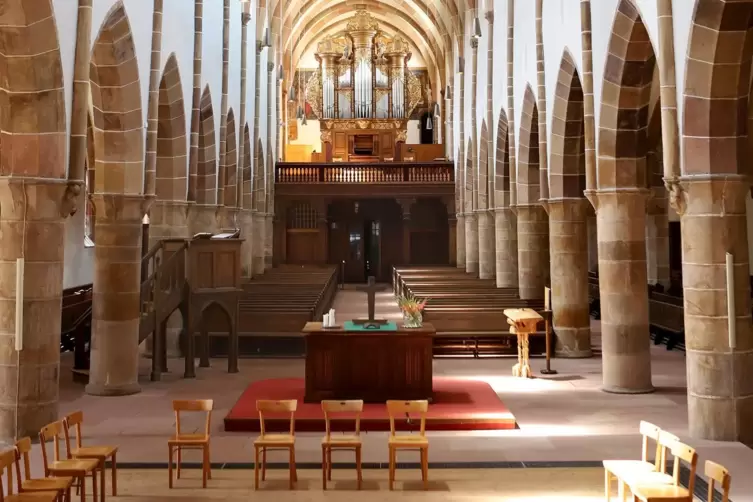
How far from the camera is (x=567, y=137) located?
1282cm

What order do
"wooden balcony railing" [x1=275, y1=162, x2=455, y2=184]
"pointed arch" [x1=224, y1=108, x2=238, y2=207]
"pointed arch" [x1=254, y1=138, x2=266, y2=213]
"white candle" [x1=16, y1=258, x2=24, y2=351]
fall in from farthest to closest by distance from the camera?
"wooden balcony railing" [x1=275, y1=162, x2=455, y2=184], "pointed arch" [x1=254, y1=138, x2=266, y2=213], "pointed arch" [x1=224, y1=108, x2=238, y2=207], "white candle" [x1=16, y1=258, x2=24, y2=351]

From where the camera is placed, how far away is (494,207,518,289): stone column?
18703 mm

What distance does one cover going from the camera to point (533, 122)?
15766 millimetres

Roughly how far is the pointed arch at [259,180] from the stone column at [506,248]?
8.04 metres

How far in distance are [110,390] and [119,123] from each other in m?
4.06

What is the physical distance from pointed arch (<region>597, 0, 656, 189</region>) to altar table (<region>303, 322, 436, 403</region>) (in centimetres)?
400

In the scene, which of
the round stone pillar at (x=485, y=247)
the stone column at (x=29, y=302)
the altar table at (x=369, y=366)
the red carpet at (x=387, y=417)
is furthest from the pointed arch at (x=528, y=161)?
the stone column at (x=29, y=302)

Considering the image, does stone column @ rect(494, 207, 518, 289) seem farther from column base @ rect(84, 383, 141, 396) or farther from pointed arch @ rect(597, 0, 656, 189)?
column base @ rect(84, 383, 141, 396)

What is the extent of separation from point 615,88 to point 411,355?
16.3 ft

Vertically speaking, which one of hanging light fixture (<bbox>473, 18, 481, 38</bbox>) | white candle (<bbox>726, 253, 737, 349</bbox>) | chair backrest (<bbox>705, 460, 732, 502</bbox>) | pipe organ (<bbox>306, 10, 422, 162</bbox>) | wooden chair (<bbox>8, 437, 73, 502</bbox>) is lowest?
wooden chair (<bbox>8, 437, 73, 502</bbox>)

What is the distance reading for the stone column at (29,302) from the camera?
25.1ft

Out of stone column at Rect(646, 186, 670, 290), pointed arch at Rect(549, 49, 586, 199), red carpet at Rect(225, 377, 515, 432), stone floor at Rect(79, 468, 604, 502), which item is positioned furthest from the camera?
stone column at Rect(646, 186, 670, 290)

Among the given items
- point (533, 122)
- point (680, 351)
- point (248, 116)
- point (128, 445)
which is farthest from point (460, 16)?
point (128, 445)

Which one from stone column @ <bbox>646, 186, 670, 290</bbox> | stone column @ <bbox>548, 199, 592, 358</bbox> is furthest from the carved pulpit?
stone column @ <bbox>646, 186, 670, 290</bbox>
